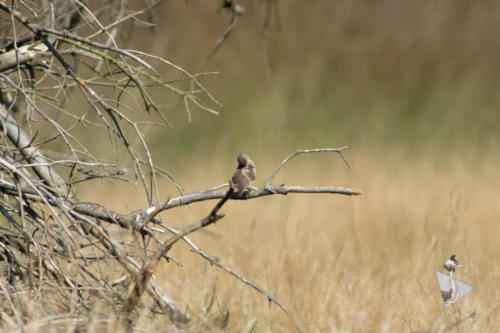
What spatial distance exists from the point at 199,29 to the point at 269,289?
4.48 m

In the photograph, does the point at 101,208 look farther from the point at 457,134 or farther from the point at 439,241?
the point at 457,134

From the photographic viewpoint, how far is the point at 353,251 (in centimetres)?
316

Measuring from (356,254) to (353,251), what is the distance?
0.15 feet

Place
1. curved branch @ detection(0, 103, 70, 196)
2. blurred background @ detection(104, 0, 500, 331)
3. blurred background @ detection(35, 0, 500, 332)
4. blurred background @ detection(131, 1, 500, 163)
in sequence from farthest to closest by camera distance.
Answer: blurred background @ detection(131, 1, 500, 163) < blurred background @ detection(104, 0, 500, 331) < blurred background @ detection(35, 0, 500, 332) < curved branch @ detection(0, 103, 70, 196)

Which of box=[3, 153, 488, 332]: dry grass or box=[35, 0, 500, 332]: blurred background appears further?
box=[35, 0, 500, 332]: blurred background

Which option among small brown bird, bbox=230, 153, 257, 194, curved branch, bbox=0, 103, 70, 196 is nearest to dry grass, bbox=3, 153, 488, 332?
small brown bird, bbox=230, 153, 257, 194

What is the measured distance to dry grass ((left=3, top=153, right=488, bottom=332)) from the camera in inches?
78.0

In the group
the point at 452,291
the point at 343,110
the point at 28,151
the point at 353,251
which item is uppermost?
the point at 343,110

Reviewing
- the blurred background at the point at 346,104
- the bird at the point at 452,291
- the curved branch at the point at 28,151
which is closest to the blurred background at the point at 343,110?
the blurred background at the point at 346,104

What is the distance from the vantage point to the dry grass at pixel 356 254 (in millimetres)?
1982

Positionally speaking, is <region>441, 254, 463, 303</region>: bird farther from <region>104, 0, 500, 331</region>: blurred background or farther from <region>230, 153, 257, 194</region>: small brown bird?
<region>104, 0, 500, 331</region>: blurred background

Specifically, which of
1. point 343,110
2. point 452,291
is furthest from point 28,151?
point 343,110

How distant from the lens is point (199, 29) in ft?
21.5

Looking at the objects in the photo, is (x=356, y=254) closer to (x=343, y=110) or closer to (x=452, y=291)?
(x=452, y=291)
